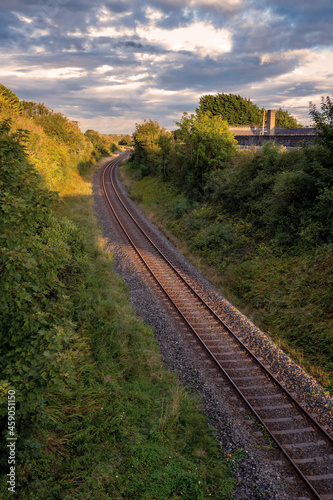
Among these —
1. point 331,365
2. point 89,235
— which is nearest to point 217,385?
point 331,365

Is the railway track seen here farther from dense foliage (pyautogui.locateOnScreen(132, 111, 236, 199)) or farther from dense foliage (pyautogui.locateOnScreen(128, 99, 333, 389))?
dense foliage (pyautogui.locateOnScreen(132, 111, 236, 199))

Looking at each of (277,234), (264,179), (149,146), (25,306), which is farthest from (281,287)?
(149,146)

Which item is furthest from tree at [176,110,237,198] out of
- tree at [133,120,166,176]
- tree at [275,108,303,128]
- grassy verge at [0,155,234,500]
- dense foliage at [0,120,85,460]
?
tree at [275,108,303,128]

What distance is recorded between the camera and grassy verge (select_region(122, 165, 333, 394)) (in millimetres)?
11203

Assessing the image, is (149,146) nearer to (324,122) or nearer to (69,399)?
(324,122)

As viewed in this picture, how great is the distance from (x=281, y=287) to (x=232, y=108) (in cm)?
7674

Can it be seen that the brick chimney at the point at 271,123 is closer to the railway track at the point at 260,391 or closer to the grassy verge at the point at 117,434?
the railway track at the point at 260,391

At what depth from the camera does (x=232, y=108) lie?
261ft

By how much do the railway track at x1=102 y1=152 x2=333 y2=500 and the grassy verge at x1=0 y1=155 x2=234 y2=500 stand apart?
5.26ft

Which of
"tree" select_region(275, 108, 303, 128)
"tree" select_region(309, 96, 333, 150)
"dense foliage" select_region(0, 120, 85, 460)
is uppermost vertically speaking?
"tree" select_region(275, 108, 303, 128)

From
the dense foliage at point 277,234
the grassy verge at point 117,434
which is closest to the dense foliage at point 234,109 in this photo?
the dense foliage at point 277,234

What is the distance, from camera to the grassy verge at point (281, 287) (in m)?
11.2

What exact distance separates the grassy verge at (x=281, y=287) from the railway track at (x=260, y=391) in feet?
5.61

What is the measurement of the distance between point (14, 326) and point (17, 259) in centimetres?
123
